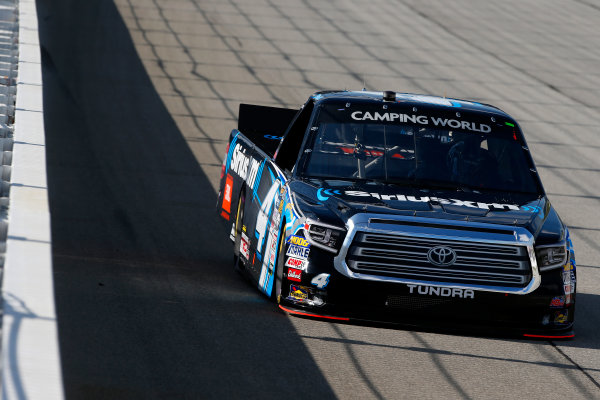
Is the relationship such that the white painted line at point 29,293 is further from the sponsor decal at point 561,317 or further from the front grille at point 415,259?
the sponsor decal at point 561,317

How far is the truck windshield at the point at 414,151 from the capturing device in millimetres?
7699

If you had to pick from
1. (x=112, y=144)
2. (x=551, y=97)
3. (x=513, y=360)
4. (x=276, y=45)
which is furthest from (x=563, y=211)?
(x=276, y=45)

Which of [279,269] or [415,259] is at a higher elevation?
[415,259]

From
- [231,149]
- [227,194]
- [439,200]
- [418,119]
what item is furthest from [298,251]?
[231,149]

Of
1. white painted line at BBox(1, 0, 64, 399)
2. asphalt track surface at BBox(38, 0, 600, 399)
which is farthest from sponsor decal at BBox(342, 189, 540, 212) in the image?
white painted line at BBox(1, 0, 64, 399)

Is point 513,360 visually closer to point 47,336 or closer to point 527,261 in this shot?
point 527,261

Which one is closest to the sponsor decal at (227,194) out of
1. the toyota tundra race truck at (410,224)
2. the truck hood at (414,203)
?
the toyota tundra race truck at (410,224)

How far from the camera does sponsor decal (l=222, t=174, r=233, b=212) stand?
31.0 ft

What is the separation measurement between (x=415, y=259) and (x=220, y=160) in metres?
8.39

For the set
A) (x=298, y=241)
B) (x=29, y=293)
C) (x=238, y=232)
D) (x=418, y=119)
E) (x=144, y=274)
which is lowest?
(x=144, y=274)

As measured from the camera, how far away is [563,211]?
1341cm

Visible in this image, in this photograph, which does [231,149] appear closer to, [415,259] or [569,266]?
[415,259]

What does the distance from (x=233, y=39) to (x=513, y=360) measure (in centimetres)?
1846

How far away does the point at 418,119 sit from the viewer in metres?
8.04
